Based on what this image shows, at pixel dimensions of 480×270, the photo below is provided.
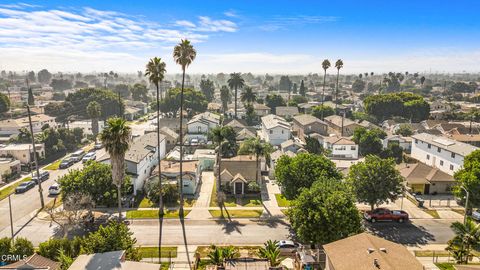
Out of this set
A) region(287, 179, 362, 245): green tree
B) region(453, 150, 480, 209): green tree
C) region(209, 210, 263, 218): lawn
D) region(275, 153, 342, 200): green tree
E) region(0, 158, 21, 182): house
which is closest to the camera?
region(287, 179, 362, 245): green tree

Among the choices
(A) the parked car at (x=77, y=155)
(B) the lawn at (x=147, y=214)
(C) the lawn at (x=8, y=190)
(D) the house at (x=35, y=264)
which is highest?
(D) the house at (x=35, y=264)

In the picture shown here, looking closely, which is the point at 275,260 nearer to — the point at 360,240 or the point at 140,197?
the point at 360,240

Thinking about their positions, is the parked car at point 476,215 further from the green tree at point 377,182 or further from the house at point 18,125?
the house at point 18,125

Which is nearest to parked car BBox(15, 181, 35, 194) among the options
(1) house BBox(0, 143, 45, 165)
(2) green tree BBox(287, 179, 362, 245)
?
(1) house BBox(0, 143, 45, 165)

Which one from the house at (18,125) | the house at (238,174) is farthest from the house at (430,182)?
the house at (18,125)

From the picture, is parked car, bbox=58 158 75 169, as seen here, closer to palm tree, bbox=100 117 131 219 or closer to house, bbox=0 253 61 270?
palm tree, bbox=100 117 131 219

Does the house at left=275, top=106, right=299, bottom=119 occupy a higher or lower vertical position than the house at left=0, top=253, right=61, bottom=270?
higher
